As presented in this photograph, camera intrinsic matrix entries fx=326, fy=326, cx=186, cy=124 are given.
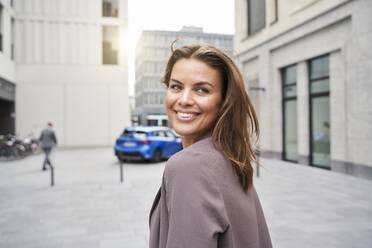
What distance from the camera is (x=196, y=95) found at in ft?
4.47

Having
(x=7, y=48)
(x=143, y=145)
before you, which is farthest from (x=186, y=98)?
(x=7, y=48)

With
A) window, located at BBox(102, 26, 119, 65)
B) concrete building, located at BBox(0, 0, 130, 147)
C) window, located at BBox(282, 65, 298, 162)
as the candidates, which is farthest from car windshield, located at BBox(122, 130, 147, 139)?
window, located at BBox(102, 26, 119, 65)

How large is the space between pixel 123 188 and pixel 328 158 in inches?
277

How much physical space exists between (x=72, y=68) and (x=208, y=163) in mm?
24904

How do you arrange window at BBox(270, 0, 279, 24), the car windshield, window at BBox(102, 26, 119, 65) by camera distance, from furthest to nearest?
window at BBox(102, 26, 119, 65) < window at BBox(270, 0, 279, 24) < the car windshield

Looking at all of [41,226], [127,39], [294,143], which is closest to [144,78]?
[127,39]

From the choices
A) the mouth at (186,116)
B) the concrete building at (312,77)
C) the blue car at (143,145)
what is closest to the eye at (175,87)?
the mouth at (186,116)

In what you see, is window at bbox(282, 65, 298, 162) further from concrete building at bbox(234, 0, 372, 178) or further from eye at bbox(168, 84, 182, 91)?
eye at bbox(168, 84, 182, 91)

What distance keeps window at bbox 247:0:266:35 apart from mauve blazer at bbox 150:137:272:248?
1519 cm

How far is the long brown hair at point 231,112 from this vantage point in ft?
4.14

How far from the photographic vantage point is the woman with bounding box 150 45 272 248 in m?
1.05

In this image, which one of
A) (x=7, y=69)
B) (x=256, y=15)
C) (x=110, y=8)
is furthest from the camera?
(x=110, y=8)

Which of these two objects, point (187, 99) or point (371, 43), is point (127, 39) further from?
point (187, 99)

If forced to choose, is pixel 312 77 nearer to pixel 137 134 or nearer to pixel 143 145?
pixel 143 145
